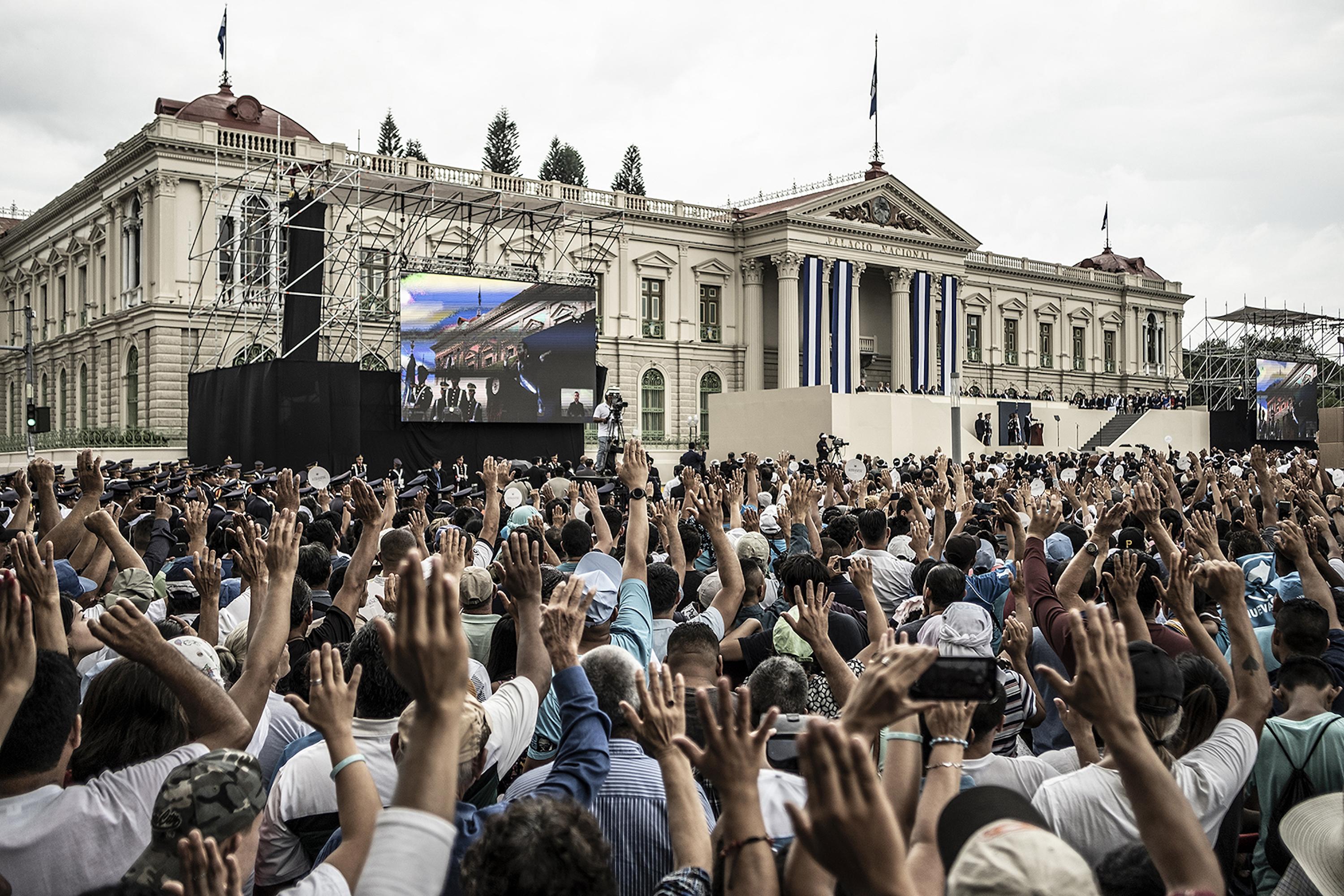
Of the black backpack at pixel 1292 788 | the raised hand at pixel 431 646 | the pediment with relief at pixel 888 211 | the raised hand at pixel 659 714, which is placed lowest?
the black backpack at pixel 1292 788

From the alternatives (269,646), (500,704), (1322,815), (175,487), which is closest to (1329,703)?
(1322,815)

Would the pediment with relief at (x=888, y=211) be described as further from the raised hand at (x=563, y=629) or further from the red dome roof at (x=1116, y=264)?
the raised hand at (x=563, y=629)

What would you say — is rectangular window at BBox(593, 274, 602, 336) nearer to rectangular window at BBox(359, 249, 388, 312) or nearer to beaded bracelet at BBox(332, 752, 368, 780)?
rectangular window at BBox(359, 249, 388, 312)

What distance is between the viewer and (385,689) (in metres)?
3.08

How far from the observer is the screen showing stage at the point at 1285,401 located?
42781mm

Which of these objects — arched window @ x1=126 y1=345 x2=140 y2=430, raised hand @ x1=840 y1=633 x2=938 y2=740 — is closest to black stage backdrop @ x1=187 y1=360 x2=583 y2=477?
arched window @ x1=126 y1=345 x2=140 y2=430

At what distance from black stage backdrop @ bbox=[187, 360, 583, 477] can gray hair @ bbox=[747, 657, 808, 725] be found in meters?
22.3

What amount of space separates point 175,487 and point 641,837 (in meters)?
12.1

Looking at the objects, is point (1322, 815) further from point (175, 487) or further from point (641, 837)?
point (175, 487)

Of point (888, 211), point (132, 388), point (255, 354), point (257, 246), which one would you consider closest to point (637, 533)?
point (255, 354)

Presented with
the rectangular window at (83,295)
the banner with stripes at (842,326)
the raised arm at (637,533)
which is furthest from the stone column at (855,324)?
the raised arm at (637,533)

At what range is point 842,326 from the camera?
43719 mm

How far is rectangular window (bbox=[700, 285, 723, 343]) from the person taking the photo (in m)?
46.2

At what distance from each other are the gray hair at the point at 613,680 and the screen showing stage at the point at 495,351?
24.1m
